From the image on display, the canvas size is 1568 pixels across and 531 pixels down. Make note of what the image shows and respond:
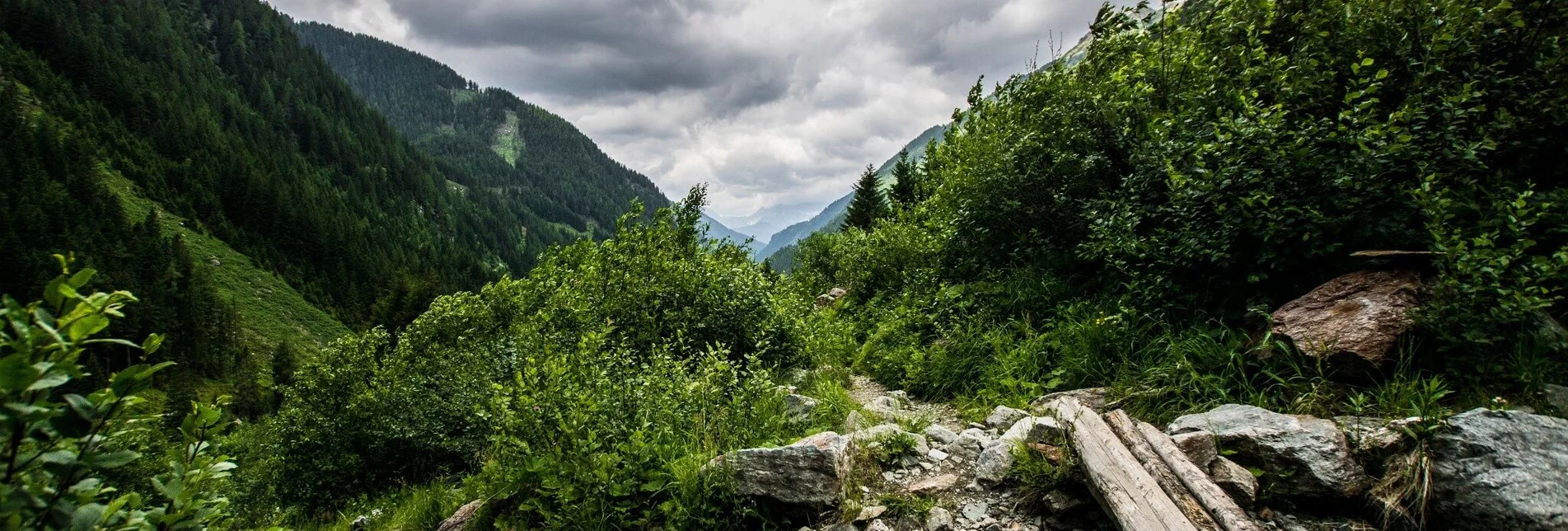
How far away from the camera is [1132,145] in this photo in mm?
8461

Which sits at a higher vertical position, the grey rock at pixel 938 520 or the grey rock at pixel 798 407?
the grey rock at pixel 798 407

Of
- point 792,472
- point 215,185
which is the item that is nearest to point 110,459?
point 792,472

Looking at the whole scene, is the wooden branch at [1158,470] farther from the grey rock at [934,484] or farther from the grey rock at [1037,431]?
the grey rock at [934,484]

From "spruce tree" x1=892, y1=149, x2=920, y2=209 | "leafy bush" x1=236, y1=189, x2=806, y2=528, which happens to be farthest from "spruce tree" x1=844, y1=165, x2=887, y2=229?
"leafy bush" x1=236, y1=189, x2=806, y2=528

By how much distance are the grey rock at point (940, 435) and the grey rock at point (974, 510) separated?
3.94 feet

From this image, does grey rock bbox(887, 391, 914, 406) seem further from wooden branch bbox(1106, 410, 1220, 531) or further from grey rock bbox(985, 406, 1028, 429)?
wooden branch bbox(1106, 410, 1220, 531)

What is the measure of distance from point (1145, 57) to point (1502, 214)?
5096mm

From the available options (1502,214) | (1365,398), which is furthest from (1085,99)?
(1365,398)

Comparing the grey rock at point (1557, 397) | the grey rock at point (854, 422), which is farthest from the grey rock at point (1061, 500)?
the grey rock at point (1557, 397)

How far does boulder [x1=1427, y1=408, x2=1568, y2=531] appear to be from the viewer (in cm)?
354

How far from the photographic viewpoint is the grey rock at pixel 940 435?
6066 millimetres

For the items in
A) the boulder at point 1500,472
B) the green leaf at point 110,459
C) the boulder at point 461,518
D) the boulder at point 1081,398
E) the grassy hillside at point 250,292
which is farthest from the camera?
the grassy hillside at point 250,292

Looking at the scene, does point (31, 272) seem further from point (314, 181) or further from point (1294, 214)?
point (1294, 214)

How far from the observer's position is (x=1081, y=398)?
21.2 feet
